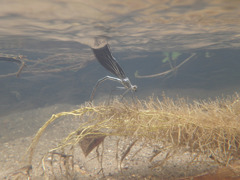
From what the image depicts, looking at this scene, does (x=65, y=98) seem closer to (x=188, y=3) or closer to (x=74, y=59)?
(x=74, y=59)

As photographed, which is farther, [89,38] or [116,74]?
[89,38]

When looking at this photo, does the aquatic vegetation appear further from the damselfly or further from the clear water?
the clear water

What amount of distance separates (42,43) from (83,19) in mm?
4303

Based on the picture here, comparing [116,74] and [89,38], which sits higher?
[89,38]

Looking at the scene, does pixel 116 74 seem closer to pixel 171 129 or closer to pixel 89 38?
pixel 171 129

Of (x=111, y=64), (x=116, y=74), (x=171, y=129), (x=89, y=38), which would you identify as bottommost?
(x=171, y=129)

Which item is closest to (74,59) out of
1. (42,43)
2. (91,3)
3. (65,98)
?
(42,43)

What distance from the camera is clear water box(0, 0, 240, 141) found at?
4.83 m

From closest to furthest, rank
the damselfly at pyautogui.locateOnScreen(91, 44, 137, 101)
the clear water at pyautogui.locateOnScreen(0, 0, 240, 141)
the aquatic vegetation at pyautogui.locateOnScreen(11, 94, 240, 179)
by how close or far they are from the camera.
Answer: the aquatic vegetation at pyautogui.locateOnScreen(11, 94, 240, 179) < the damselfly at pyautogui.locateOnScreen(91, 44, 137, 101) < the clear water at pyautogui.locateOnScreen(0, 0, 240, 141)

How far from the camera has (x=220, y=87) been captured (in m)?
13.9

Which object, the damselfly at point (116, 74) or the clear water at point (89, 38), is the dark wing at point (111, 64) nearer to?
the damselfly at point (116, 74)

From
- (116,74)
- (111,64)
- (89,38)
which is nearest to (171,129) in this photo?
(116,74)

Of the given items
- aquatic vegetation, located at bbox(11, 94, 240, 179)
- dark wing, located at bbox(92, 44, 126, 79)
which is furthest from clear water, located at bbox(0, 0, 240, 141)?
dark wing, located at bbox(92, 44, 126, 79)

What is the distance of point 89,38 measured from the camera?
7383 millimetres
